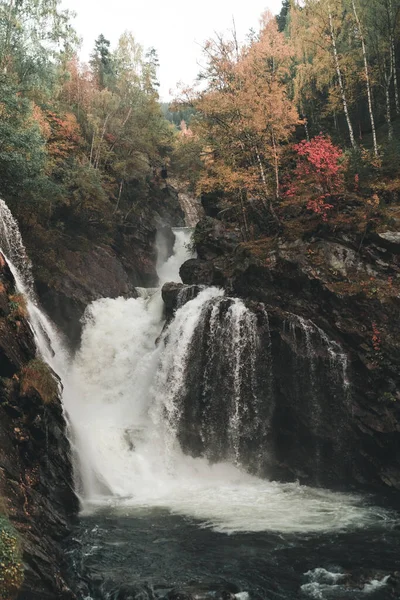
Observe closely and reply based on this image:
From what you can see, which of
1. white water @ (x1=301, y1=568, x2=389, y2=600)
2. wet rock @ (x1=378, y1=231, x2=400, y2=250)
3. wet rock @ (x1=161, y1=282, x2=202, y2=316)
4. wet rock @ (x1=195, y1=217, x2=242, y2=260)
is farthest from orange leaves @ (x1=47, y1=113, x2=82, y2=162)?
white water @ (x1=301, y1=568, x2=389, y2=600)

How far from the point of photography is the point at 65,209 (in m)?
25.9

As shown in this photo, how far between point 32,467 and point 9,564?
16.2ft

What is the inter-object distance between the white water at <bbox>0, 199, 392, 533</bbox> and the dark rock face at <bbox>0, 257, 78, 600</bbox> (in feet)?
5.65

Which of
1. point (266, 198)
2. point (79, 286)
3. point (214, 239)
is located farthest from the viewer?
point (214, 239)

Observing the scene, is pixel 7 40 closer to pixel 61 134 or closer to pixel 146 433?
pixel 61 134

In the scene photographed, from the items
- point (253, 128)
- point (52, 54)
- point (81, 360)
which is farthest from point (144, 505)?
point (52, 54)

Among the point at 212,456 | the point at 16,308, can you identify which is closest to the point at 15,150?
the point at 16,308

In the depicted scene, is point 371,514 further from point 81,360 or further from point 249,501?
point 81,360

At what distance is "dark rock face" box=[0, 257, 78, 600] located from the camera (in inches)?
301

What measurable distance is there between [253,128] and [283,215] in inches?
185

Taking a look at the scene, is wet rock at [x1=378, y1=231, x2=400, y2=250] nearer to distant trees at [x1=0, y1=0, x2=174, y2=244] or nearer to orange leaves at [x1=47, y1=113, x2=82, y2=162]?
distant trees at [x1=0, y1=0, x2=174, y2=244]

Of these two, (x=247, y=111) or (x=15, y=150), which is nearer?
(x=15, y=150)

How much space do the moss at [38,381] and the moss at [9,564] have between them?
17.5 feet

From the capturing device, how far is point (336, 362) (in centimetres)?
1631
